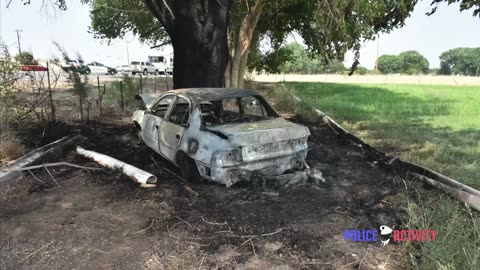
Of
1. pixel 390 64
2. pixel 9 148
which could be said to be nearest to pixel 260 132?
pixel 9 148

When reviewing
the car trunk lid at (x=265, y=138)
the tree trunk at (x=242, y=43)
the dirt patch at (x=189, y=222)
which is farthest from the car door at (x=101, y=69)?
the car trunk lid at (x=265, y=138)

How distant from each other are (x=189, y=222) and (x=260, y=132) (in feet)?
5.72

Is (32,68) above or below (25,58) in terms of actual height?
below

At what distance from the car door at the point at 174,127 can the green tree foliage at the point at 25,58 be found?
4.17 metres

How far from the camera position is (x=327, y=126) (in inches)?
479

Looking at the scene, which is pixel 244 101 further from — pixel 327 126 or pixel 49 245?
pixel 327 126

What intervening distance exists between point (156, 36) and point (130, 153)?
26.8 metres


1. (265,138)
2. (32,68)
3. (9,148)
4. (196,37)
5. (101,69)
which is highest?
(196,37)

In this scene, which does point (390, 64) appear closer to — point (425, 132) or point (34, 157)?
point (425, 132)

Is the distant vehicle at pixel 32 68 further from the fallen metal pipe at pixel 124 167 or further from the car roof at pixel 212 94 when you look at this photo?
the car roof at pixel 212 94

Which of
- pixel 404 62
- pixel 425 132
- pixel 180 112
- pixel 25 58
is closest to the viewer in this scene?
pixel 180 112

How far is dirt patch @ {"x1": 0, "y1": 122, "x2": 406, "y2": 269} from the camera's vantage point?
4.11 m

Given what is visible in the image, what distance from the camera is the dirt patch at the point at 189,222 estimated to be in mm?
4105

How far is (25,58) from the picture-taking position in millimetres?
9227
